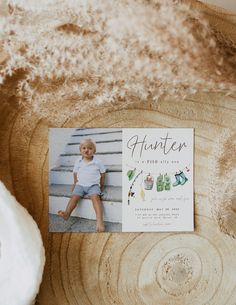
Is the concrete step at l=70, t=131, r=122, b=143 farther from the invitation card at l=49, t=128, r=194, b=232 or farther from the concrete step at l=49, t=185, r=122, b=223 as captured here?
the concrete step at l=49, t=185, r=122, b=223

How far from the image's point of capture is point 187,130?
3.02ft

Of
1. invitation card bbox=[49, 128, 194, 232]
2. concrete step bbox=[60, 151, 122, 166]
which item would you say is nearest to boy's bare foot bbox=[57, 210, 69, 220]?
invitation card bbox=[49, 128, 194, 232]

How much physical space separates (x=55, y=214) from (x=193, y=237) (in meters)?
0.31

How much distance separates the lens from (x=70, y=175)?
905mm

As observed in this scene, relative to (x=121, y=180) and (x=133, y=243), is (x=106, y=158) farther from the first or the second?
(x=133, y=243)

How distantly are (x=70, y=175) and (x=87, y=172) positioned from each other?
37 mm

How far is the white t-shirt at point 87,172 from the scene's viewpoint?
2.97ft

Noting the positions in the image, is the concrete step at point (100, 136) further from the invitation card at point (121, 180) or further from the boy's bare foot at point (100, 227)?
the boy's bare foot at point (100, 227)

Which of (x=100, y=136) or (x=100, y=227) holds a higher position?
(x=100, y=136)

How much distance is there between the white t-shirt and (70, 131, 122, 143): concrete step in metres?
0.04

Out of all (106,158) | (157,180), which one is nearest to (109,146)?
(106,158)

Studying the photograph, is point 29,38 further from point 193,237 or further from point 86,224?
point 193,237

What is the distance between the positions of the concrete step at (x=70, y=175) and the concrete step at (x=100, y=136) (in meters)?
0.06

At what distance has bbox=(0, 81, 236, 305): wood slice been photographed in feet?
2.92
